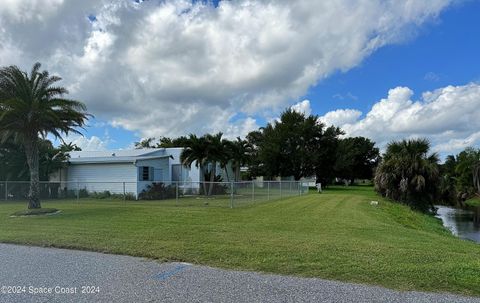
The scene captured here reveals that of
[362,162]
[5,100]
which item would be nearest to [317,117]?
[362,162]

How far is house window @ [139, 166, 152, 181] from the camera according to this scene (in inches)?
1168

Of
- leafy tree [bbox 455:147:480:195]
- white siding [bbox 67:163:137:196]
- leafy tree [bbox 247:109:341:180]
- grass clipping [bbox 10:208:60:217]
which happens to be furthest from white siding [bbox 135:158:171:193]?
leafy tree [bbox 455:147:480:195]

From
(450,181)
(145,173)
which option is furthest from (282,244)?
(450,181)

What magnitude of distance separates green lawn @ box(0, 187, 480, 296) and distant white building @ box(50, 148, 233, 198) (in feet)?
43.5

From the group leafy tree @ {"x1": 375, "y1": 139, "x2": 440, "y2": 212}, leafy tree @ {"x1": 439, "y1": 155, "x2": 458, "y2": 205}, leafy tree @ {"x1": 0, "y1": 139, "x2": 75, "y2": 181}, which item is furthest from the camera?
leafy tree @ {"x1": 439, "y1": 155, "x2": 458, "y2": 205}

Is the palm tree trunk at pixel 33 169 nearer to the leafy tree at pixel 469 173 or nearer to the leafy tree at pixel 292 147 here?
the leafy tree at pixel 292 147

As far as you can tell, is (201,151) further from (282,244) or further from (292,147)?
(292,147)

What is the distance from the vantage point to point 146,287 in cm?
620

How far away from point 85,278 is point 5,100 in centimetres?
1377

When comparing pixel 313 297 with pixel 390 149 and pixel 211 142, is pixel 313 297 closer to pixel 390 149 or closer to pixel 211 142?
pixel 211 142

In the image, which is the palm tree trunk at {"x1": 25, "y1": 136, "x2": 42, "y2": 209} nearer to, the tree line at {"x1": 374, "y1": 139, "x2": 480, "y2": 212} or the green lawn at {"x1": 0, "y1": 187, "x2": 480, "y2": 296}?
the green lawn at {"x1": 0, "y1": 187, "x2": 480, "y2": 296}

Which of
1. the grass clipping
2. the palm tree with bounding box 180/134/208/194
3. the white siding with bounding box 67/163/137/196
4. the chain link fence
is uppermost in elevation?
the palm tree with bounding box 180/134/208/194

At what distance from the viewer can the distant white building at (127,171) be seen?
2877 centimetres

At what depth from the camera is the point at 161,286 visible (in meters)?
6.25
